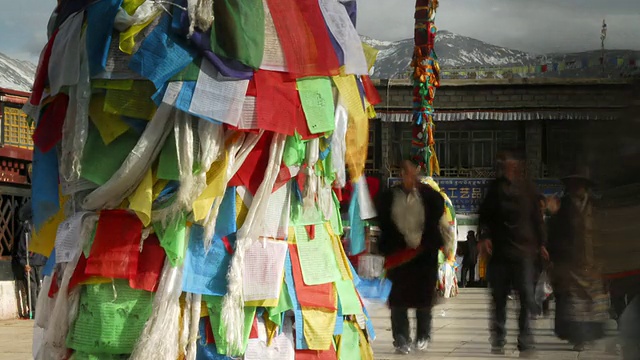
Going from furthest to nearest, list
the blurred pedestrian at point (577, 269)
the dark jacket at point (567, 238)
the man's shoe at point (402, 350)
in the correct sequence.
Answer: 1. the man's shoe at point (402, 350)
2. the dark jacket at point (567, 238)
3. the blurred pedestrian at point (577, 269)

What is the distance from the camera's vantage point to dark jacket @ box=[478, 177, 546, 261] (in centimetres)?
611

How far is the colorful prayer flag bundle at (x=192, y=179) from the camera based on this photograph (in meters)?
3.01

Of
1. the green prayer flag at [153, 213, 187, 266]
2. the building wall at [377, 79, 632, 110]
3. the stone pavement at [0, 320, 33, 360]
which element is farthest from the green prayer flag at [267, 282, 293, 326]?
the building wall at [377, 79, 632, 110]

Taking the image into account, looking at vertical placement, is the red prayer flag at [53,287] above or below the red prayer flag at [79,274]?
below


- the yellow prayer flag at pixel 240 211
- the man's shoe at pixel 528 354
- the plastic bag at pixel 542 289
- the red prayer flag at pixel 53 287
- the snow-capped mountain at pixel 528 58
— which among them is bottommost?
the man's shoe at pixel 528 354

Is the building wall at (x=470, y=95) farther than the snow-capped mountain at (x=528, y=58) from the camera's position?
Yes

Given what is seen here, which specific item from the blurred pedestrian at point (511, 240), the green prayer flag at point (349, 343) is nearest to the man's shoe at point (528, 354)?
the blurred pedestrian at point (511, 240)

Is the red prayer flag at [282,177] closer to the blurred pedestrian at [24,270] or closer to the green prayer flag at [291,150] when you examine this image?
the green prayer flag at [291,150]

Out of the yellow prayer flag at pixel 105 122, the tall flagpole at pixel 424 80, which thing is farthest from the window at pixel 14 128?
the yellow prayer flag at pixel 105 122

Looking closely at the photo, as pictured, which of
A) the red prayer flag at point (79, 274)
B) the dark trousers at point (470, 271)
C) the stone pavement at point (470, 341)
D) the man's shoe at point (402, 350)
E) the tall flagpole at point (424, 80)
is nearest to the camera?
the red prayer flag at point (79, 274)

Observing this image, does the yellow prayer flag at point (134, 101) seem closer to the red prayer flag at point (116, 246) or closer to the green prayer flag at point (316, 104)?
the red prayer flag at point (116, 246)

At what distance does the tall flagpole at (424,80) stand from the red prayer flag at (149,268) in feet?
34.2

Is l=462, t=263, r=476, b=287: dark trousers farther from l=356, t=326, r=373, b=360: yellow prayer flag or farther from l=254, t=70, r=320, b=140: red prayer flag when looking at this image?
l=254, t=70, r=320, b=140: red prayer flag

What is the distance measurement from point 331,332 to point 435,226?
3.59 m
